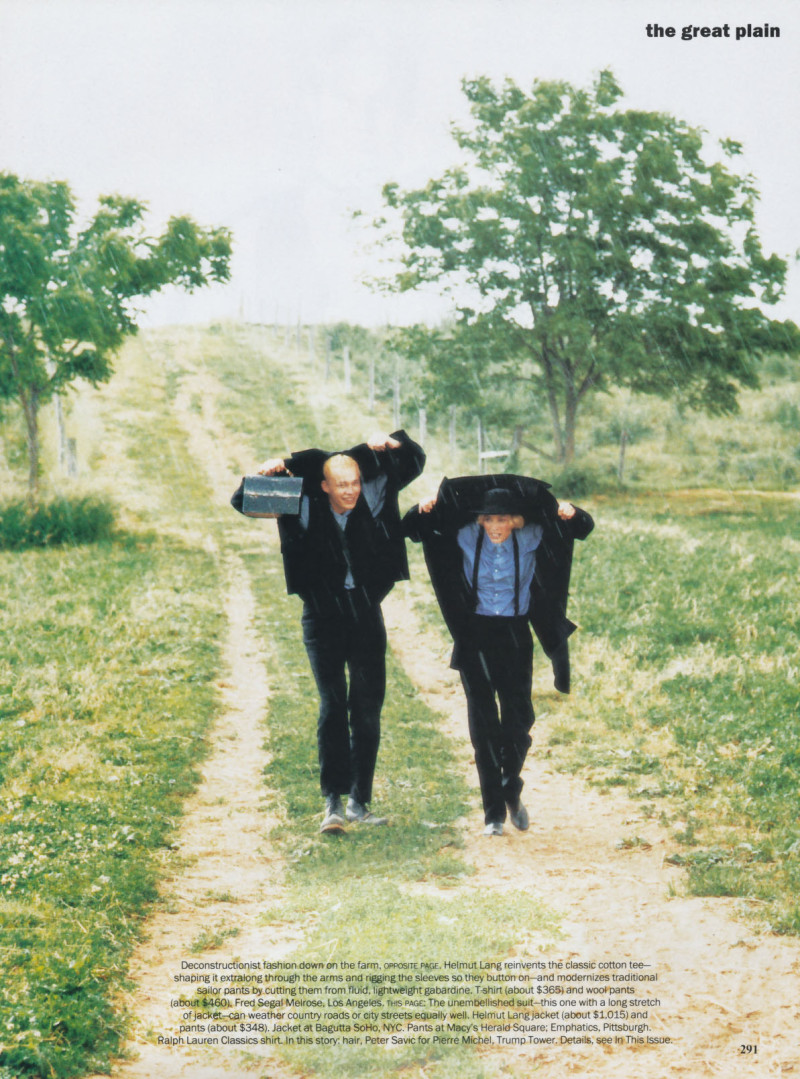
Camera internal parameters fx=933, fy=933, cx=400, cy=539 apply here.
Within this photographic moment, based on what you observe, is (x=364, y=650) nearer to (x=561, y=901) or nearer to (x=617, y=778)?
(x=561, y=901)

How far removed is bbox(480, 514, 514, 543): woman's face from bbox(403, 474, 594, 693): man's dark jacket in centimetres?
9

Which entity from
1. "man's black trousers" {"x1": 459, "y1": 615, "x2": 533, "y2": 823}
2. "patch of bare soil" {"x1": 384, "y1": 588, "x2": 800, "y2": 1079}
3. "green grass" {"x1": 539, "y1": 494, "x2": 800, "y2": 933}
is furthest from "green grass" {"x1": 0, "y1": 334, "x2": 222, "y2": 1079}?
"green grass" {"x1": 539, "y1": 494, "x2": 800, "y2": 933}

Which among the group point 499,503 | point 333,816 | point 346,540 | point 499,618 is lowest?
point 333,816

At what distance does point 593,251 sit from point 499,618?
17.1 meters

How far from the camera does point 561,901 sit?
5086 millimetres

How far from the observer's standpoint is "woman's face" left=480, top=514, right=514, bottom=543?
18.1 feet

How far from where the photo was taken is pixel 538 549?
5.70 meters

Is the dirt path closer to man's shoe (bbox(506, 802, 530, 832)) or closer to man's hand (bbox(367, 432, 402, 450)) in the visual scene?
man's shoe (bbox(506, 802, 530, 832))

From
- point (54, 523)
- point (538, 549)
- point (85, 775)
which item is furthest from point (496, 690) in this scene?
point (54, 523)

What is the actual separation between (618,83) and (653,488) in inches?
372

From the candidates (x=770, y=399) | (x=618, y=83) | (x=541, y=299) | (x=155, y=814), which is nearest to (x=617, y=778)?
(x=155, y=814)

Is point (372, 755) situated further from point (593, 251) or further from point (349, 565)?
point (593, 251)

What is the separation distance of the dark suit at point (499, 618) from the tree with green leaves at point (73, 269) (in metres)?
13.5

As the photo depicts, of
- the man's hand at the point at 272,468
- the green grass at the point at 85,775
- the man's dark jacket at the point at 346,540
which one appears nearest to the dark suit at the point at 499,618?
the man's dark jacket at the point at 346,540
